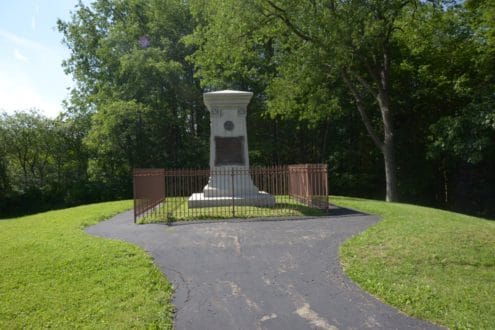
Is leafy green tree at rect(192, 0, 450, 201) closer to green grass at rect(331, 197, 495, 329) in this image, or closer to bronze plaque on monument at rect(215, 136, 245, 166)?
bronze plaque on monument at rect(215, 136, 245, 166)

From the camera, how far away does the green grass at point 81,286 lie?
462 cm

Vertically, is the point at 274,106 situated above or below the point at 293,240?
above

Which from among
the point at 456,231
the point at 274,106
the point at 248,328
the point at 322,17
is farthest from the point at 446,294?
the point at 274,106

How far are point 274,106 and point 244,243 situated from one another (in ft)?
42.1

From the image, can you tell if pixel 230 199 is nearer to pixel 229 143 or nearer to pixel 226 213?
pixel 226 213

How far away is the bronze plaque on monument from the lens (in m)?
14.4

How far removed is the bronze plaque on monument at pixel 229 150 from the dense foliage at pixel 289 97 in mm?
5602

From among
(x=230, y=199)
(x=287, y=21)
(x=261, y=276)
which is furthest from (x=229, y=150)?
(x=261, y=276)

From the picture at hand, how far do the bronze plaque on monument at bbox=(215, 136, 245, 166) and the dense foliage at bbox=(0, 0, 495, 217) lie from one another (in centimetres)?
560

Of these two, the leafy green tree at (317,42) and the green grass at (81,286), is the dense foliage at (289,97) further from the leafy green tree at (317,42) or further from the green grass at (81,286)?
the green grass at (81,286)

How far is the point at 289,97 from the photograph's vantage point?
19500 mm

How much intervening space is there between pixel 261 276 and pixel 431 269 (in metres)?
2.60

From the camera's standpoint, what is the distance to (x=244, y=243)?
8117 mm

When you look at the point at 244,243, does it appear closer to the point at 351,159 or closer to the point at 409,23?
the point at 409,23
